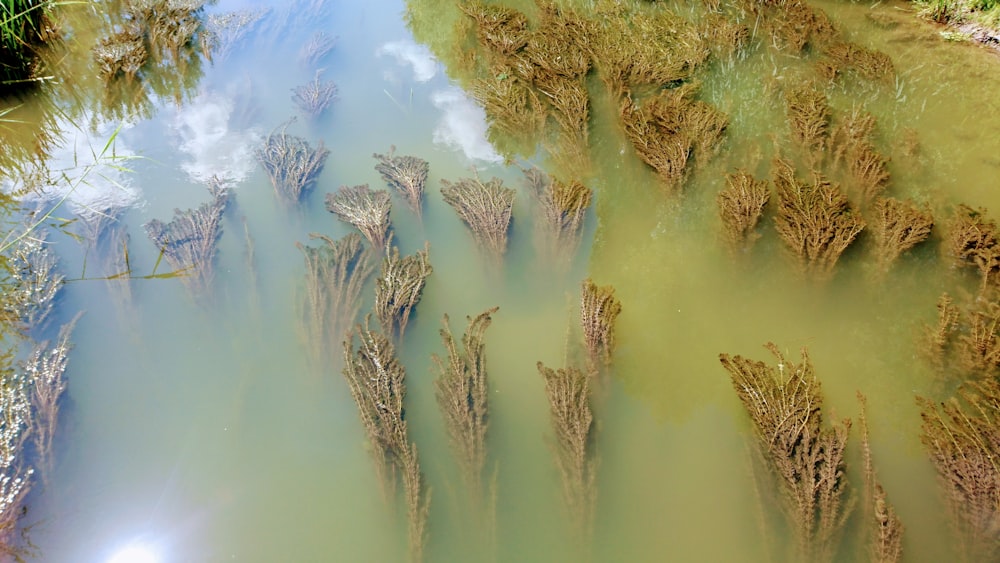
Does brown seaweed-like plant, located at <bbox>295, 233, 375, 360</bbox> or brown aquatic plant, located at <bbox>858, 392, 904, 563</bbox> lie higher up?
brown seaweed-like plant, located at <bbox>295, 233, 375, 360</bbox>

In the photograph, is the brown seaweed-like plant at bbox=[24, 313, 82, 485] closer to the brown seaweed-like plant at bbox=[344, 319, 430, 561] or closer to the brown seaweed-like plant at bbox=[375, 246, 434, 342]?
the brown seaweed-like plant at bbox=[344, 319, 430, 561]

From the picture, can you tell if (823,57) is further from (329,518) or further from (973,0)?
(329,518)

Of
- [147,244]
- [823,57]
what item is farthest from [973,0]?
[147,244]

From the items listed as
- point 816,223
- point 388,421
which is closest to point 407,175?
point 388,421

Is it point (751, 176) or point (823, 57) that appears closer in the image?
point (751, 176)

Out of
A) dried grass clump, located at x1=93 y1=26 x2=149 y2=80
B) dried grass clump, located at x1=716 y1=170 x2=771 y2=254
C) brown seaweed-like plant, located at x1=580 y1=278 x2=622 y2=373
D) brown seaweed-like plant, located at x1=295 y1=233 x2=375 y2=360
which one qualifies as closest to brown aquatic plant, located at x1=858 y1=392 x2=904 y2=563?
brown seaweed-like plant, located at x1=580 y1=278 x2=622 y2=373
